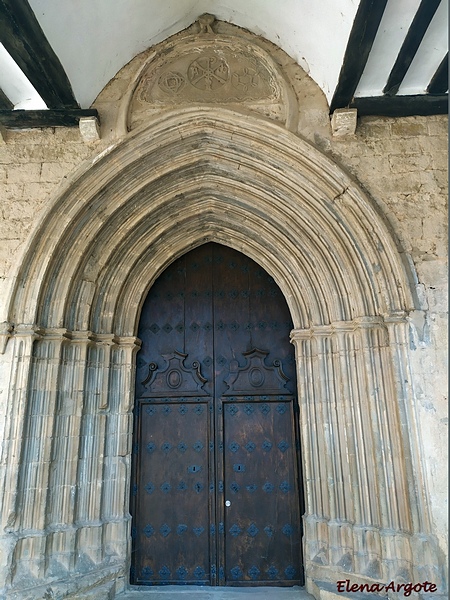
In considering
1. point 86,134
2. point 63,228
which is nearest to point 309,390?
point 63,228

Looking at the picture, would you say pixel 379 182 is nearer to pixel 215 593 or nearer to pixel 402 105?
pixel 402 105

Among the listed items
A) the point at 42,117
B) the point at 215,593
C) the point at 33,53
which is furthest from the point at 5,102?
the point at 215,593

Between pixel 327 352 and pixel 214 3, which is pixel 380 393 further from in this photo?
pixel 214 3

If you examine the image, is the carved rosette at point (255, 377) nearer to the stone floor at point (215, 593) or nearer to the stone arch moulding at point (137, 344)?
the stone arch moulding at point (137, 344)

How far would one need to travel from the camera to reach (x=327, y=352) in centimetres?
409

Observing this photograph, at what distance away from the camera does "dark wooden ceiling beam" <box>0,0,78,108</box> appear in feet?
9.89

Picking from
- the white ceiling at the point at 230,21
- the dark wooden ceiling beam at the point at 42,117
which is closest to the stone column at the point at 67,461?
the dark wooden ceiling beam at the point at 42,117

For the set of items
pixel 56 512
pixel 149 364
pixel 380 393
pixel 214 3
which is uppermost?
pixel 214 3

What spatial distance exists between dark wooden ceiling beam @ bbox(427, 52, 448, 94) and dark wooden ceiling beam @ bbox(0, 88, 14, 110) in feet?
11.6

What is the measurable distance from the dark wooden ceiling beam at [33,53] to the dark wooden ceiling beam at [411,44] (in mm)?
2605

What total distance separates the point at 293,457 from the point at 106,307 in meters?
2.25

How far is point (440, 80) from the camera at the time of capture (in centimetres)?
369

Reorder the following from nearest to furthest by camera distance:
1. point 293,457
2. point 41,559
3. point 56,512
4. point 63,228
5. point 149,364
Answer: point 41,559
point 56,512
point 63,228
point 293,457
point 149,364

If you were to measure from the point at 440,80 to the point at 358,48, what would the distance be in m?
0.87
